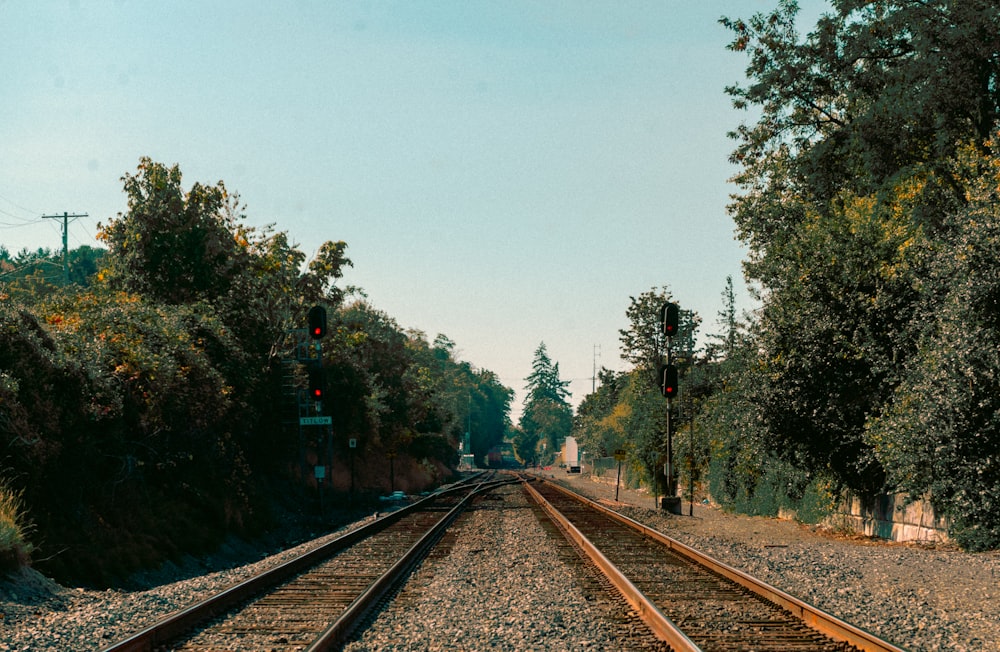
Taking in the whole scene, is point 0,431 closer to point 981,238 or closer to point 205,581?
point 205,581

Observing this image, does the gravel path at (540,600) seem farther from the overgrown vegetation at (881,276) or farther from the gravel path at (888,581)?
the overgrown vegetation at (881,276)

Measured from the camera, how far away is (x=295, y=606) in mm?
11242

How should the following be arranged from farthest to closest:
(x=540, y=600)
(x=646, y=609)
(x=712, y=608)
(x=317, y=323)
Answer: (x=317, y=323), (x=540, y=600), (x=712, y=608), (x=646, y=609)

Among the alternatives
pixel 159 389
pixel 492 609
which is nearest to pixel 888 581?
pixel 492 609

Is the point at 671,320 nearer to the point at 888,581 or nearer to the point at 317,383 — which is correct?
the point at 317,383

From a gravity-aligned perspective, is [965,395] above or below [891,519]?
above

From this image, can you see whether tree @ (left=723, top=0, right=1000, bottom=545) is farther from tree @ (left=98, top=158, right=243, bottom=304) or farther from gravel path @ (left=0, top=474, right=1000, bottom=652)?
tree @ (left=98, top=158, right=243, bottom=304)

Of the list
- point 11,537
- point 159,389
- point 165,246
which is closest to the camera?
point 11,537

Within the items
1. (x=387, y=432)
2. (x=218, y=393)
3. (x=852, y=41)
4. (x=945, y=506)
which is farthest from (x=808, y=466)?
(x=387, y=432)

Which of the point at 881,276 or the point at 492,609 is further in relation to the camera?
the point at 881,276

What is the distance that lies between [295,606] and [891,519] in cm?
1738

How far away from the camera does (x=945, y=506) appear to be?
751 inches

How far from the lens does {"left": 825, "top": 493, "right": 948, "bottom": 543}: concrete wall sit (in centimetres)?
2077

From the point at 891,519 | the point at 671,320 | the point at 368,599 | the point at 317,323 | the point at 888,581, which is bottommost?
the point at 891,519
